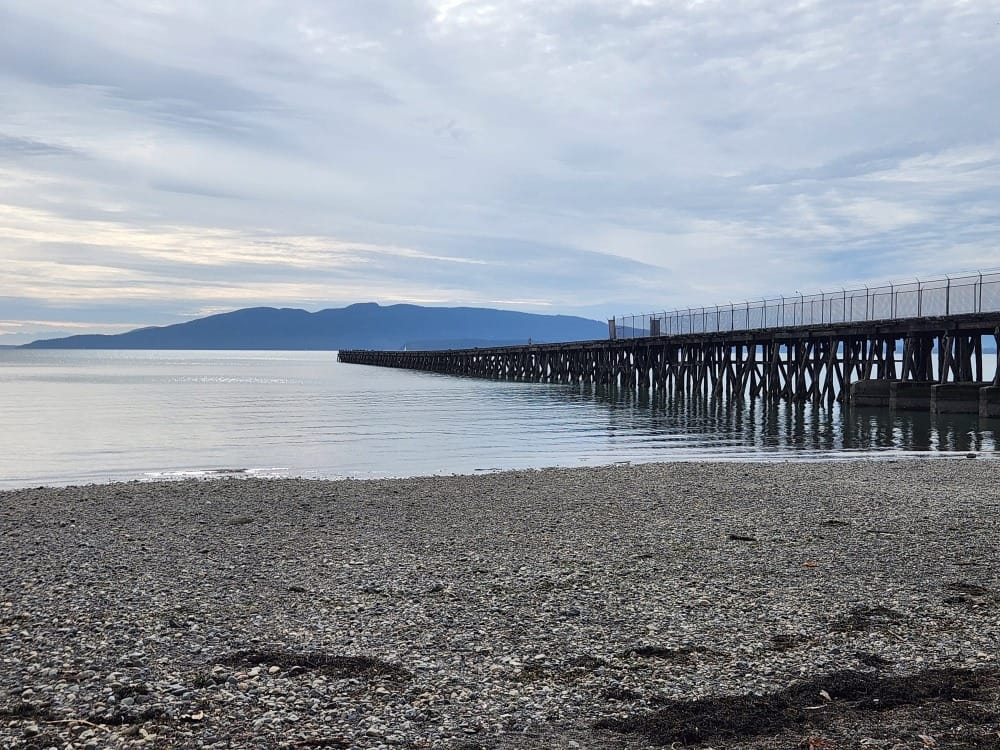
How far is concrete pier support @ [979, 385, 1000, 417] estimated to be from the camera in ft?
102

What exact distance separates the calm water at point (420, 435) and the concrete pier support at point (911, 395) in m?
1.11

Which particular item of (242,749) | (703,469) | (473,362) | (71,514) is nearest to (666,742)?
(242,749)

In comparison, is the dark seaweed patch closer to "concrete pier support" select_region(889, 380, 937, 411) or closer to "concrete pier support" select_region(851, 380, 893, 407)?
"concrete pier support" select_region(889, 380, 937, 411)

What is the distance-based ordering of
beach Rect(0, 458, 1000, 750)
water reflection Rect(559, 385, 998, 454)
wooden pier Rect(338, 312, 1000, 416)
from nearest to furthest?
beach Rect(0, 458, 1000, 750) → water reflection Rect(559, 385, 998, 454) → wooden pier Rect(338, 312, 1000, 416)

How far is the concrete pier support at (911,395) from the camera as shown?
35.6m

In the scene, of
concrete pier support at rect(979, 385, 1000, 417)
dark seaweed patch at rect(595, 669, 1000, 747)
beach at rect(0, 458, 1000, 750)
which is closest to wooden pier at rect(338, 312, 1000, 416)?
concrete pier support at rect(979, 385, 1000, 417)

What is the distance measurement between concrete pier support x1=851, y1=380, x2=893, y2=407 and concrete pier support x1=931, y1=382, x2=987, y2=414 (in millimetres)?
4858

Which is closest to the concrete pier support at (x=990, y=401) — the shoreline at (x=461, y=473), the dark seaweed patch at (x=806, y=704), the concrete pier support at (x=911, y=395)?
the concrete pier support at (x=911, y=395)

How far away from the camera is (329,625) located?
7.45m

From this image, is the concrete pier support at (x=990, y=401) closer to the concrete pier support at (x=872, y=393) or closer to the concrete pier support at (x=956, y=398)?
the concrete pier support at (x=956, y=398)

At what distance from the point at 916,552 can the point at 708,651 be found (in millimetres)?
4453

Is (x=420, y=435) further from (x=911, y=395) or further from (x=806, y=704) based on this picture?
(x=806, y=704)

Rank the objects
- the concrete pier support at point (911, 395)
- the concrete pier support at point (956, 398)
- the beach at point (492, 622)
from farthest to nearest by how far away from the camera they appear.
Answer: the concrete pier support at point (911, 395)
the concrete pier support at point (956, 398)
the beach at point (492, 622)

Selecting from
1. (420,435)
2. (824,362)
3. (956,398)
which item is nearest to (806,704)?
(420,435)
